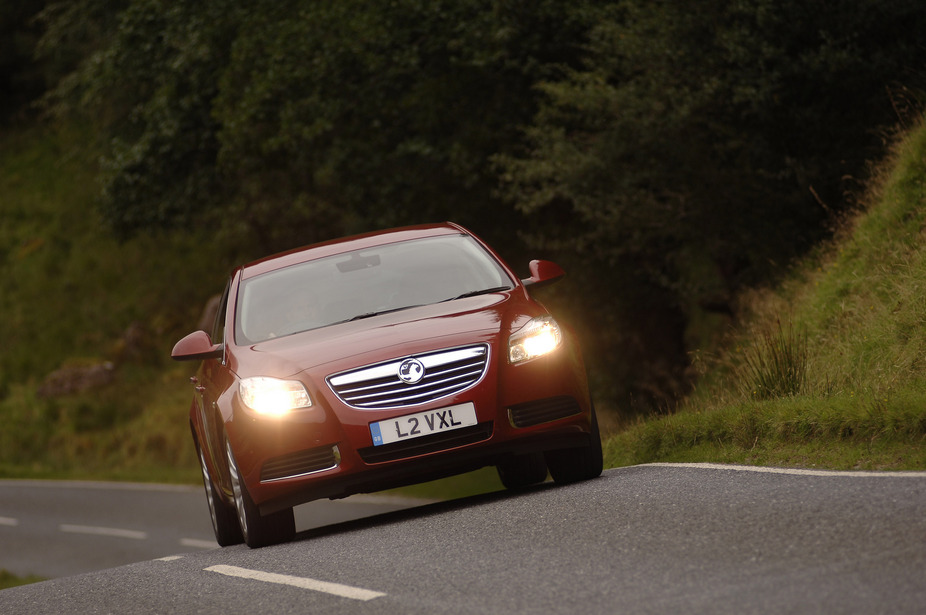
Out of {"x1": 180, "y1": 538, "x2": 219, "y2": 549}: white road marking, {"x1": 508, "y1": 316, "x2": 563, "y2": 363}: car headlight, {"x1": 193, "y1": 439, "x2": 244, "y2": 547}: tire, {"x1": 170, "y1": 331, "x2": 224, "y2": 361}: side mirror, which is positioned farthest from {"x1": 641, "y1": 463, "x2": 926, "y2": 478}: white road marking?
{"x1": 180, "y1": 538, "x2": 219, "y2": 549}: white road marking

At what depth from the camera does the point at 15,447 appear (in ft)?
129

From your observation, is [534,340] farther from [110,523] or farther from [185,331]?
[185,331]

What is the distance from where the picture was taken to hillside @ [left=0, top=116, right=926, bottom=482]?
900 cm

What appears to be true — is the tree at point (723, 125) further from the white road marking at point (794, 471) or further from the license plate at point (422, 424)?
the license plate at point (422, 424)

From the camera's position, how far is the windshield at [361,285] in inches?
349

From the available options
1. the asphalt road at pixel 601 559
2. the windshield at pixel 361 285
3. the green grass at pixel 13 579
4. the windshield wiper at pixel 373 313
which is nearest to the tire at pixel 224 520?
the asphalt road at pixel 601 559

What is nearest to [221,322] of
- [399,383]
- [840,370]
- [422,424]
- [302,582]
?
[399,383]

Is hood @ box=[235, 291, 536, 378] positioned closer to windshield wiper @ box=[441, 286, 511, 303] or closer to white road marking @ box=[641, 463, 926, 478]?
windshield wiper @ box=[441, 286, 511, 303]

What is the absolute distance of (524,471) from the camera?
33.0 ft

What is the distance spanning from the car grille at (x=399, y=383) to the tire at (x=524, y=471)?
208cm

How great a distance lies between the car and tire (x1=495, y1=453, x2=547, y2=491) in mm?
932

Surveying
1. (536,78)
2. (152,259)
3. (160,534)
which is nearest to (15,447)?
(152,259)

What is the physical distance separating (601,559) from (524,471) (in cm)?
388

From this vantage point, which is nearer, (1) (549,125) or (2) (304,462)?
(2) (304,462)
